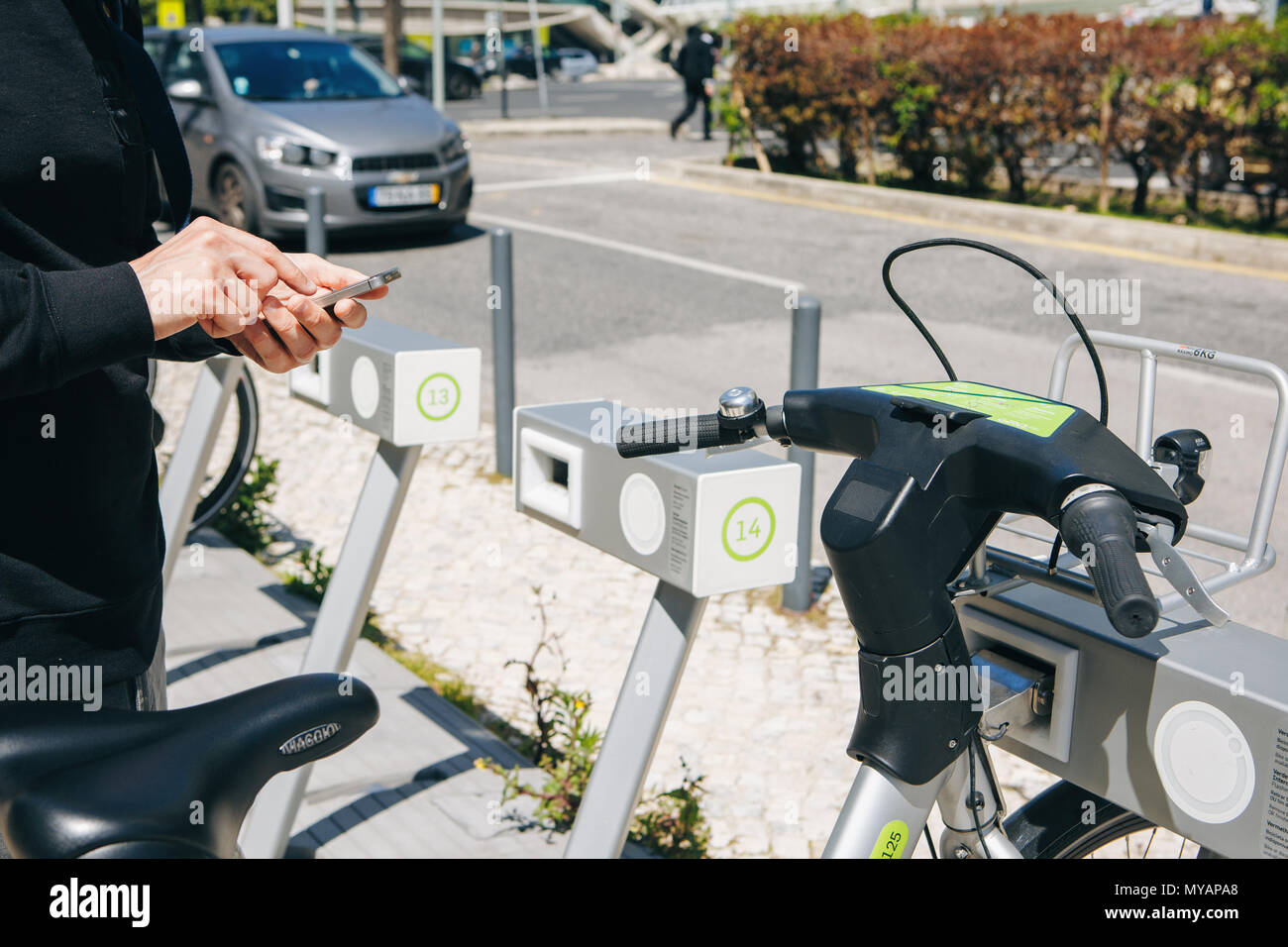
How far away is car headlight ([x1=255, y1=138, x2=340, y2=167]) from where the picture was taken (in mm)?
10766

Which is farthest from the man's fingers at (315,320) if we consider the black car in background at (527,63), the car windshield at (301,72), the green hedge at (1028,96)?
the black car in background at (527,63)

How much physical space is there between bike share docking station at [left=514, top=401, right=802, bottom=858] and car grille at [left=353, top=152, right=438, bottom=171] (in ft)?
29.0

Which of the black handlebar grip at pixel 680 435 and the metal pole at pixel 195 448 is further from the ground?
the black handlebar grip at pixel 680 435

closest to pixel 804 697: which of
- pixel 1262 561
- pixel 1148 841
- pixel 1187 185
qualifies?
pixel 1148 841

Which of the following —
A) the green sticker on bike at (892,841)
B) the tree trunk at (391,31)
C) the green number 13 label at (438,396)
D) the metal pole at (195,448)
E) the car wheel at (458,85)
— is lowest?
the metal pole at (195,448)

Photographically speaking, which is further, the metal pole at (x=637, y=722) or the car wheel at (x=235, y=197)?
the car wheel at (x=235, y=197)

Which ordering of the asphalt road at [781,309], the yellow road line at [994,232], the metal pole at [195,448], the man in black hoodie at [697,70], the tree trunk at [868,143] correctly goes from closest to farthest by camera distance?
the metal pole at [195,448]
the asphalt road at [781,309]
the yellow road line at [994,232]
the tree trunk at [868,143]
the man in black hoodie at [697,70]

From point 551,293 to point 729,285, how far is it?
4.29ft

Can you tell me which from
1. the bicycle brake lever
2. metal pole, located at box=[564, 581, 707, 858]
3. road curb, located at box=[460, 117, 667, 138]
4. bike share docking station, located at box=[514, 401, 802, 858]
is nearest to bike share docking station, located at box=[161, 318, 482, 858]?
bike share docking station, located at box=[514, 401, 802, 858]

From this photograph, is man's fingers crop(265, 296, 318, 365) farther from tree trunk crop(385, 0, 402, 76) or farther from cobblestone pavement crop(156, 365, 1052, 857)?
tree trunk crop(385, 0, 402, 76)

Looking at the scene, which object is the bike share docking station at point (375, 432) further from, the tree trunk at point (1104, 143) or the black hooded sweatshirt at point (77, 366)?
the tree trunk at point (1104, 143)

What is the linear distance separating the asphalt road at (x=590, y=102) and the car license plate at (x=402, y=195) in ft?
50.7

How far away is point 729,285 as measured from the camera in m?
9.91

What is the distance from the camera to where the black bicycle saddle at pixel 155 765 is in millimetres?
1396
